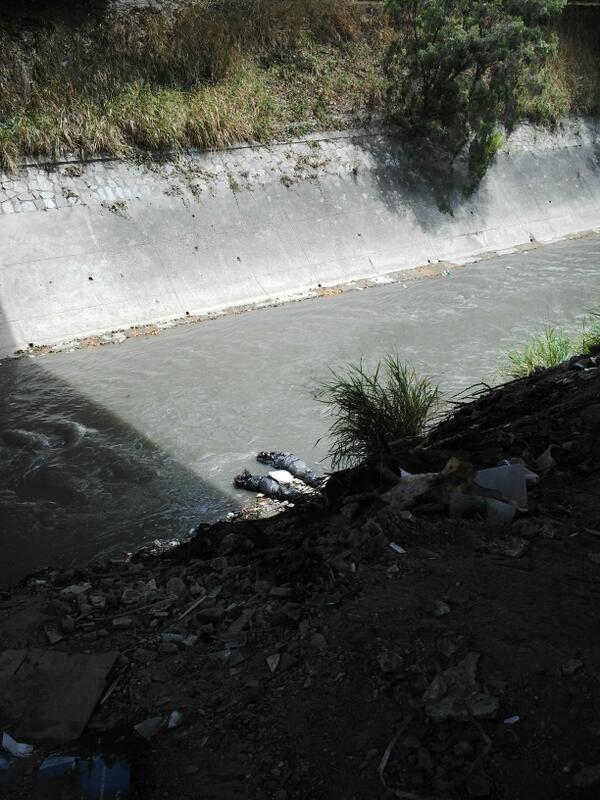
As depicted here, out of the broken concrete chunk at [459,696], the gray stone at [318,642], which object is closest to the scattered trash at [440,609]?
the broken concrete chunk at [459,696]

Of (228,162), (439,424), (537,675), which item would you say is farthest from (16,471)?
(228,162)

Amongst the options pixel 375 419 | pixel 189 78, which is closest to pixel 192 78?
pixel 189 78

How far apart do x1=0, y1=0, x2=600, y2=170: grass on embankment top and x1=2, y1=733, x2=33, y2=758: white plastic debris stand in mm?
9179

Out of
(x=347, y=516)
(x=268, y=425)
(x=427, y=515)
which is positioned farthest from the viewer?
(x=268, y=425)

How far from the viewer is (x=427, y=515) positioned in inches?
137

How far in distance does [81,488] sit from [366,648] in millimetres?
4051

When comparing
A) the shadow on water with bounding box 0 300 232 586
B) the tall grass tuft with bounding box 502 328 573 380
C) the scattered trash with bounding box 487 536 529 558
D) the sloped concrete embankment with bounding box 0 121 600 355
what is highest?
the sloped concrete embankment with bounding box 0 121 600 355

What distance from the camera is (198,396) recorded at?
812 centimetres

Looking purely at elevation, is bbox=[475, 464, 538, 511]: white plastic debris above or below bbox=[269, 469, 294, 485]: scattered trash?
above

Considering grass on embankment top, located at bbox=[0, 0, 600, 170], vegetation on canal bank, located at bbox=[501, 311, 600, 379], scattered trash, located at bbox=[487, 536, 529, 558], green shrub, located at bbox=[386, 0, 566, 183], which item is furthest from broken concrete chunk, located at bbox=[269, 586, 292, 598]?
green shrub, located at bbox=[386, 0, 566, 183]

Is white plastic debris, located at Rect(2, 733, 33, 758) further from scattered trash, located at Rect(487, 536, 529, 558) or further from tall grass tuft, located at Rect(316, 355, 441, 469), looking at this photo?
tall grass tuft, located at Rect(316, 355, 441, 469)

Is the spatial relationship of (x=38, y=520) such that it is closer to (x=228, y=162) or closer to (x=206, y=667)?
(x=206, y=667)

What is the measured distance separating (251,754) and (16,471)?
479cm

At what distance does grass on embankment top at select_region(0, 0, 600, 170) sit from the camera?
11.1 metres
